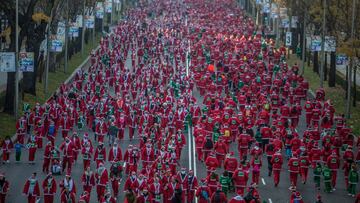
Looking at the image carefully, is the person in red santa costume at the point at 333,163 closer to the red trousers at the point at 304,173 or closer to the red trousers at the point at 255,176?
the red trousers at the point at 304,173

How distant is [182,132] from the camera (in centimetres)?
4012

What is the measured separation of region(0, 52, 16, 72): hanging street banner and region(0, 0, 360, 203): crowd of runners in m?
2.23

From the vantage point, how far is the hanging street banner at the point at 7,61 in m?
41.8

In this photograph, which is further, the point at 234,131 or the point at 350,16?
the point at 350,16

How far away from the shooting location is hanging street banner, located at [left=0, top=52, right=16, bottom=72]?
41791mm

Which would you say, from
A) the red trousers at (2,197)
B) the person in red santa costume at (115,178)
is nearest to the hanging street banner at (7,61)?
the person in red santa costume at (115,178)

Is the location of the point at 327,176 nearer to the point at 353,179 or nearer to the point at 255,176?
the point at 353,179

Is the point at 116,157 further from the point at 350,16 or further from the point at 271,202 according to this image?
the point at 350,16

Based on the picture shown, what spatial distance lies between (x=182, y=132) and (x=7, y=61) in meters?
8.62

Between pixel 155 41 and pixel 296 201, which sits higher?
pixel 155 41

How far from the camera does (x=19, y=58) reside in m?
44.2

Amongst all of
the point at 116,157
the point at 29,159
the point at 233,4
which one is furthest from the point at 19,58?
the point at 233,4

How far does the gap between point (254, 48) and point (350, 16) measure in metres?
25.2

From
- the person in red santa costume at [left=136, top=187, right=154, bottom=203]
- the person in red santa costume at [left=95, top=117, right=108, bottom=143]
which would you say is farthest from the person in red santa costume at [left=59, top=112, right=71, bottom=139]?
the person in red santa costume at [left=136, top=187, right=154, bottom=203]
